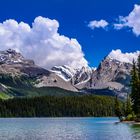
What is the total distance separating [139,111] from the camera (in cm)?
13288

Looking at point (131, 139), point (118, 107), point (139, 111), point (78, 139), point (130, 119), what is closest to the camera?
point (131, 139)

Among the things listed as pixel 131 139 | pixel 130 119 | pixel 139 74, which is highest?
pixel 139 74

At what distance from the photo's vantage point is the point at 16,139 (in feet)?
235

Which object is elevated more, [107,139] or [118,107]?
[118,107]

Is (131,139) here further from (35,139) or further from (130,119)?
(130,119)

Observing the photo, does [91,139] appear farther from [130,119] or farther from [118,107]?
[118,107]

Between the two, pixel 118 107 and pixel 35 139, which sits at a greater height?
pixel 118 107

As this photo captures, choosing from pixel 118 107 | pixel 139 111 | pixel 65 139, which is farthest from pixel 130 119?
pixel 65 139

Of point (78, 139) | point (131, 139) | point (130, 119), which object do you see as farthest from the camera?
point (130, 119)

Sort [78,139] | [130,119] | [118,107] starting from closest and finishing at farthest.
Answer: [78,139], [130,119], [118,107]

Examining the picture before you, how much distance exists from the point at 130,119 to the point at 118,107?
103 feet

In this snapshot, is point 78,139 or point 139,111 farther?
point 139,111

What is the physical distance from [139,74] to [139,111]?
12.1 metres

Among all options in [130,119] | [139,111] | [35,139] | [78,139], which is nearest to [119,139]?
[78,139]
